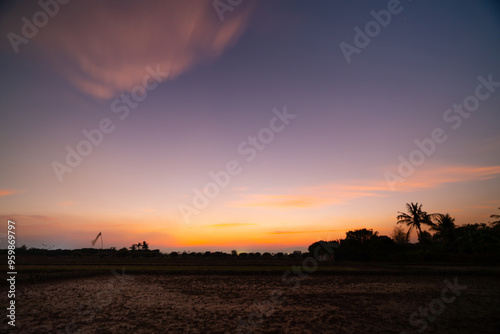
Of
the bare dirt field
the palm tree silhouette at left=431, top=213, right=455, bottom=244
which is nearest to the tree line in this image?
the palm tree silhouette at left=431, top=213, right=455, bottom=244

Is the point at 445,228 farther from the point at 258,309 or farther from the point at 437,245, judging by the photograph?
the point at 258,309

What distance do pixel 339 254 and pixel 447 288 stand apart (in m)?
35.6

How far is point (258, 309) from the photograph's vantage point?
12.4 meters

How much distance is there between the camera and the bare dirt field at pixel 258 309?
9812 mm

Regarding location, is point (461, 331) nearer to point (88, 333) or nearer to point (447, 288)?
point (447, 288)

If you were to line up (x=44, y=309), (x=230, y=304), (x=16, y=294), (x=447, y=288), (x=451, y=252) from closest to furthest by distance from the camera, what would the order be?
1. (x=44, y=309)
2. (x=230, y=304)
3. (x=16, y=294)
4. (x=447, y=288)
5. (x=451, y=252)

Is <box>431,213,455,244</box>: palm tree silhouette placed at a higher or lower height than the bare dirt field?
higher

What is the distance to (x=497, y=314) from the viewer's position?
11516mm

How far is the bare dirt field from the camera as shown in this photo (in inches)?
386

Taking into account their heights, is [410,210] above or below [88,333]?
above

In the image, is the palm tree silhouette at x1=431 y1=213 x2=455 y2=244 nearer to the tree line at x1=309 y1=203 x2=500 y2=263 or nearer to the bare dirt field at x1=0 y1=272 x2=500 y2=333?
the tree line at x1=309 y1=203 x2=500 y2=263

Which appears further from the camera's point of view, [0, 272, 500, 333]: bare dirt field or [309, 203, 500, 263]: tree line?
[309, 203, 500, 263]: tree line

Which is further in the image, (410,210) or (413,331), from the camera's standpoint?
(410,210)

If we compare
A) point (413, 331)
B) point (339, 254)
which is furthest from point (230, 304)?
point (339, 254)
